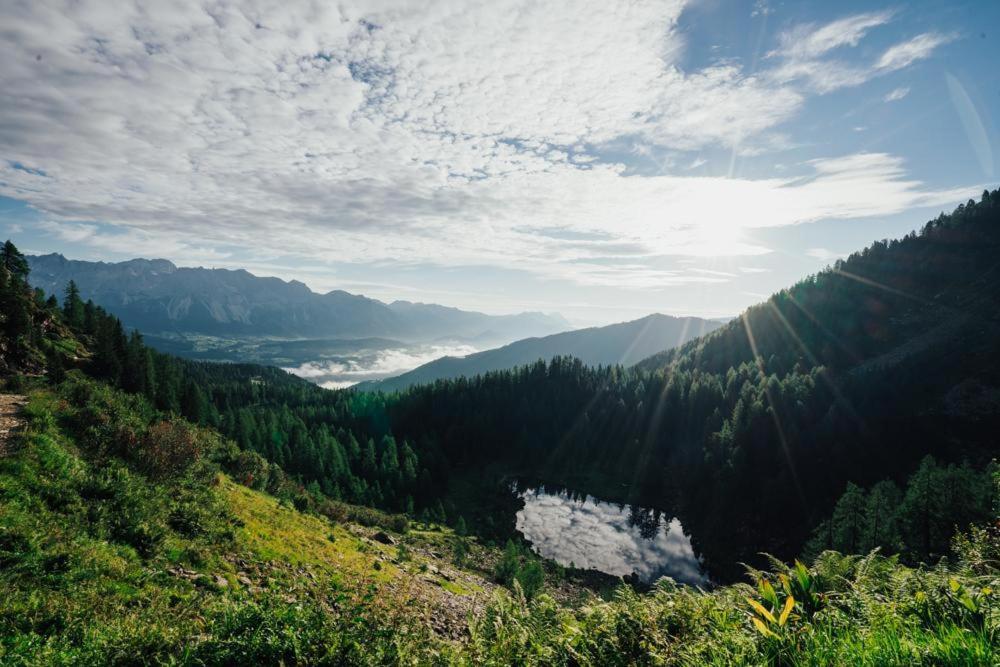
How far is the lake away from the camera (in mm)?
74562

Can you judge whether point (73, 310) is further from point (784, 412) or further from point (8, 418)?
point (784, 412)

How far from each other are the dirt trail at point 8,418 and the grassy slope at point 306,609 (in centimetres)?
A: 67

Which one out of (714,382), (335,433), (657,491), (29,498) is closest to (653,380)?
(714,382)

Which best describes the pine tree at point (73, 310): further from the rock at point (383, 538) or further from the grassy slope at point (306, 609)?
the grassy slope at point (306, 609)

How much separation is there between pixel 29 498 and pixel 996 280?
263 metres

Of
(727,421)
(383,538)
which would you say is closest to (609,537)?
(727,421)

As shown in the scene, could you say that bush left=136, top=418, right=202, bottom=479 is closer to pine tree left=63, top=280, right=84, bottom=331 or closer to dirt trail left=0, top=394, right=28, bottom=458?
dirt trail left=0, top=394, right=28, bottom=458

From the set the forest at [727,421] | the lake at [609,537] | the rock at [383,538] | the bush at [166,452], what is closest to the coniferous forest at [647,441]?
the bush at [166,452]

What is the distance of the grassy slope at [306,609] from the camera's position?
6.99 metres

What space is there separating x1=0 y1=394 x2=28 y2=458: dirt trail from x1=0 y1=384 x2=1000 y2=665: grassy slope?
67 centimetres

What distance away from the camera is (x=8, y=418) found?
22719 millimetres

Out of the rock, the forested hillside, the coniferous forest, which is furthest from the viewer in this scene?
the forested hillside

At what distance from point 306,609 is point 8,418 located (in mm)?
25972

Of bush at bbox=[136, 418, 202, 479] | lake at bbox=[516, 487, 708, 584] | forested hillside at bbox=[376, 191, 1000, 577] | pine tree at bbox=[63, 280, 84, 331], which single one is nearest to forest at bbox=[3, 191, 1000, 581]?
forested hillside at bbox=[376, 191, 1000, 577]
